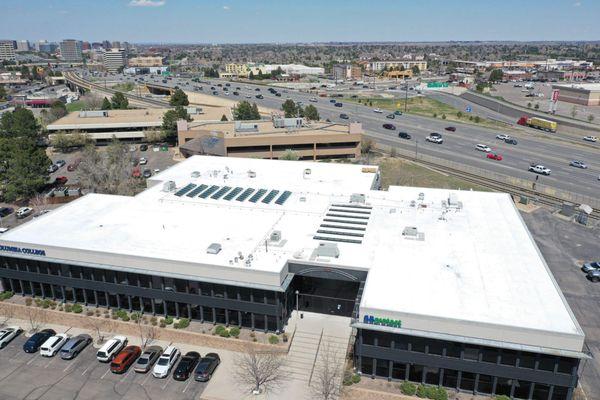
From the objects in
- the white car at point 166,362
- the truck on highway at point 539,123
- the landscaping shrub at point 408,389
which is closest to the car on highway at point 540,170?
the truck on highway at point 539,123

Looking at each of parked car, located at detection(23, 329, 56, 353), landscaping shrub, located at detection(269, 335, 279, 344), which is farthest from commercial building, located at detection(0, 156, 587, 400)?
parked car, located at detection(23, 329, 56, 353)

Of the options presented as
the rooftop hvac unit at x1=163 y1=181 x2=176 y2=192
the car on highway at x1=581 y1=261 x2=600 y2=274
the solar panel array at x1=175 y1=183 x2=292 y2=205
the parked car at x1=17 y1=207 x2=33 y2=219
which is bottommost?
the car on highway at x1=581 y1=261 x2=600 y2=274

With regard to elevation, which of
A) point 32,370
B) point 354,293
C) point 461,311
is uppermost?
point 461,311

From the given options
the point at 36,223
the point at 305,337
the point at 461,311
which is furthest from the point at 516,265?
the point at 36,223

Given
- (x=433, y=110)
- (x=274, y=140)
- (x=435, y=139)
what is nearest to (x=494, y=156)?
(x=435, y=139)

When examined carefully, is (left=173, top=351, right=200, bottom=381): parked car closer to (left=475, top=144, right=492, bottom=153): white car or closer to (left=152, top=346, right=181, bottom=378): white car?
(left=152, top=346, right=181, bottom=378): white car

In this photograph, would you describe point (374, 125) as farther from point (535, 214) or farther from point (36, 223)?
point (36, 223)
